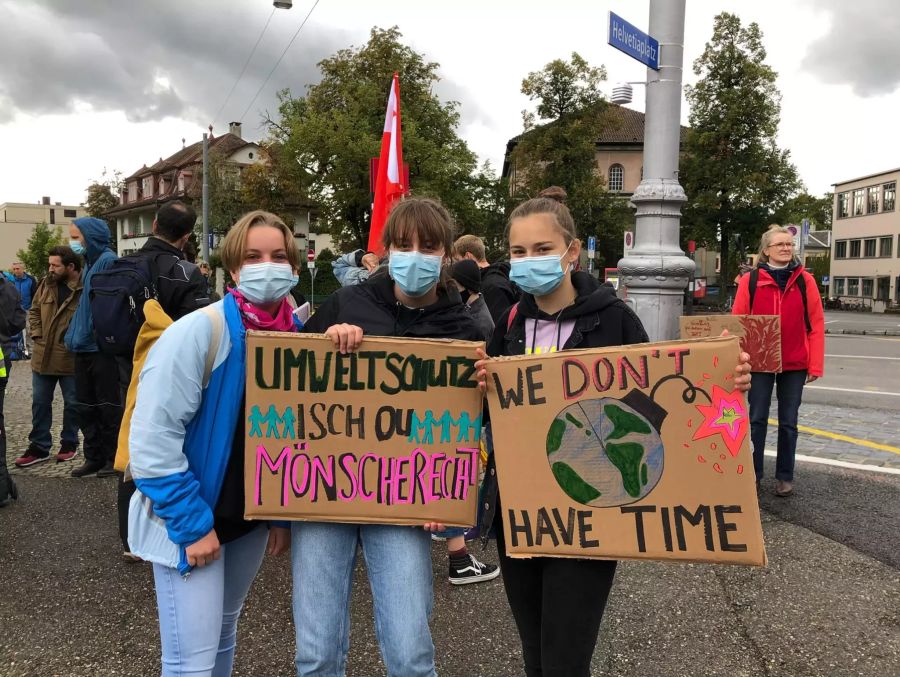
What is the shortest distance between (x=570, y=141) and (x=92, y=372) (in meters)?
38.4

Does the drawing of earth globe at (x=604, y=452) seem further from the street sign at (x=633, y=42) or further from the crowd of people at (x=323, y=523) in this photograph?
the street sign at (x=633, y=42)

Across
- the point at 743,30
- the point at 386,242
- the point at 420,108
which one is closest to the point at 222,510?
the point at 386,242

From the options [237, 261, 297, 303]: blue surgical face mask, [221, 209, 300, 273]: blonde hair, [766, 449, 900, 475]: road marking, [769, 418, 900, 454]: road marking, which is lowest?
[766, 449, 900, 475]: road marking

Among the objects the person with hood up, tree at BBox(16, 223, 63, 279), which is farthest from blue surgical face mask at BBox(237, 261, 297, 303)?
tree at BBox(16, 223, 63, 279)

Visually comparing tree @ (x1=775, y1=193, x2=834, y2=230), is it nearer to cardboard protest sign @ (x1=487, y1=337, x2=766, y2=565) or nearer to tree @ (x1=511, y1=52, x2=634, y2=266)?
tree @ (x1=511, y1=52, x2=634, y2=266)

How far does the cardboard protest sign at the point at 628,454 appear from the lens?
80.4 inches

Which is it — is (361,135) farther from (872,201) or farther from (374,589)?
(872,201)

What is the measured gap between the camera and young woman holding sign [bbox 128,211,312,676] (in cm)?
192

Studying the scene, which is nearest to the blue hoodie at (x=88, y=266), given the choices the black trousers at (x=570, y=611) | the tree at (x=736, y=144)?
the black trousers at (x=570, y=611)

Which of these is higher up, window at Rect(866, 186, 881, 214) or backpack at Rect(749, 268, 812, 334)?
window at Rect(866, 186, 881, 214)

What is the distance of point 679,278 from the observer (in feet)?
18.7

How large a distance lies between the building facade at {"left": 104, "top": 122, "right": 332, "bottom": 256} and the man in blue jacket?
1819 inches

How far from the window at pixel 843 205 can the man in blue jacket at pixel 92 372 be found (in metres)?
68.9

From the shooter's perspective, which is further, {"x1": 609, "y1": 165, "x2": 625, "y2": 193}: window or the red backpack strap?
{"x1": 609, "y1": 165, "x2": 625, "y2": 193}: window
